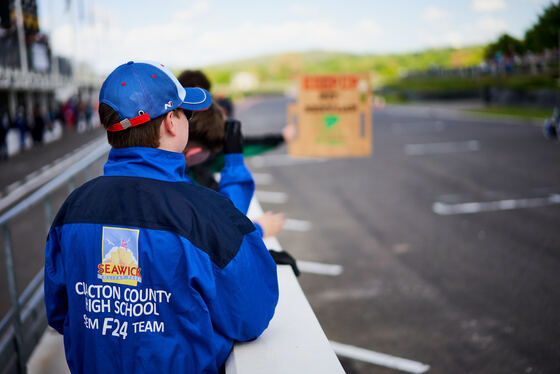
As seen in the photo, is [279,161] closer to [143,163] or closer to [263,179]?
[263,179]

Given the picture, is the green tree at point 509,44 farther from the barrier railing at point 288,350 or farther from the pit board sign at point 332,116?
the barrier railing at point 288,350

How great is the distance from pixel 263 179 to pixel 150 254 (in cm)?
1017

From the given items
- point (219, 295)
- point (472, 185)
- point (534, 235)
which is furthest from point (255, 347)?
point (472, 185)

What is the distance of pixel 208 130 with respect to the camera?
95.7 inches

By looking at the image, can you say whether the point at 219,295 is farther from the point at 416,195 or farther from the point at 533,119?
the point at 533,119

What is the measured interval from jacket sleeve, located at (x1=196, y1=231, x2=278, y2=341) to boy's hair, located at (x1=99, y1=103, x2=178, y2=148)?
440mm

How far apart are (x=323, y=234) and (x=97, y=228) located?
579 cm

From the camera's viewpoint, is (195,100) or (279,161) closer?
(195,100)

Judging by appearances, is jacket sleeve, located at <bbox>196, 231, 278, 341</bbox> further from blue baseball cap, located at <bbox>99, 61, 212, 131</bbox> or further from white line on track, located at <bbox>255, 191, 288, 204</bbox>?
white line on track, located at <bbox>255, 191, 288, 204</bbox>

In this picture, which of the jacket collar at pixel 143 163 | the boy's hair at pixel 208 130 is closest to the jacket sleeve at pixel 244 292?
the jacket collar at pixel 143 163

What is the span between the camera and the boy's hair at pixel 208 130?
2.43 m

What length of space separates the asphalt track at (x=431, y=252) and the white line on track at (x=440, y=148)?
1131 mm

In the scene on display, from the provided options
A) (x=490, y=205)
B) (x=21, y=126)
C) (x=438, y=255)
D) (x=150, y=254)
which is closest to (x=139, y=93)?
(x=150, y=254)

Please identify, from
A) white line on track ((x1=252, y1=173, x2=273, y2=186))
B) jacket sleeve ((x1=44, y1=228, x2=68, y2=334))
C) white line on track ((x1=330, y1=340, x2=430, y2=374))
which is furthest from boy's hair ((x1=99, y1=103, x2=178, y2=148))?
white line on track ((x1=252, y1=173, x2=273, y2=186))
